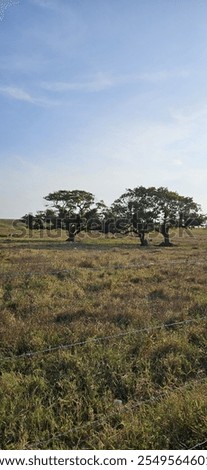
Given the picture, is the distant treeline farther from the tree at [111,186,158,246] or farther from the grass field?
the grass field

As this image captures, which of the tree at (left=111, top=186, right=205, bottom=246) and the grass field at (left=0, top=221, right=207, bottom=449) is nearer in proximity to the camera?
the grass field at (left=0, top=221, right=207, bottom=449)

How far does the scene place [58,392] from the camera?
14.1ft

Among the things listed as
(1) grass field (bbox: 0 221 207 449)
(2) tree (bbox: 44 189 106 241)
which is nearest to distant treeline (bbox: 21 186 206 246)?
(2) tree (bbox: 44 189 106 241)

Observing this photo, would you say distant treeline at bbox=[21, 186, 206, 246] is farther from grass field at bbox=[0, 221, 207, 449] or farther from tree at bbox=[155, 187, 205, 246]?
grass field at bbox=[0, 221, 207, 449]

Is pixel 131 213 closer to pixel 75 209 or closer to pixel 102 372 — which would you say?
pixel 75 209

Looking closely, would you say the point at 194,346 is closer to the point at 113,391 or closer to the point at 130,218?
the point at 113,391

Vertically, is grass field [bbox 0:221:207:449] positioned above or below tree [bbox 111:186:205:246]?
below

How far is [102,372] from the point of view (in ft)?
15.7

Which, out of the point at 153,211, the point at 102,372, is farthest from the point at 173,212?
the point at 102,372

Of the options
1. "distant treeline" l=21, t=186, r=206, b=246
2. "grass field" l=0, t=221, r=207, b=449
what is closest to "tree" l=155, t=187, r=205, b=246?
"distant treeline" l=21, t=186, r=206, b=246

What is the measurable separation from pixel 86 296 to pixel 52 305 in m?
1.35

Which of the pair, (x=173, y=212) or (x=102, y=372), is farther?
(x=173, y=212)

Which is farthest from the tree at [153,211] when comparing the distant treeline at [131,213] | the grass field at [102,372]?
the grass field at [102,372]

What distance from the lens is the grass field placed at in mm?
3459
